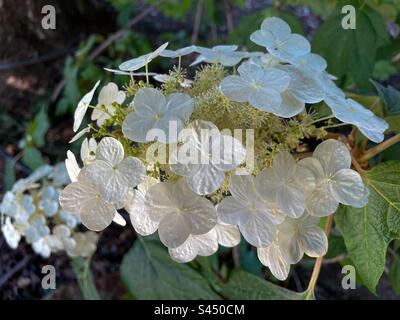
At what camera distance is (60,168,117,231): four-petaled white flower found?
1.26 ft

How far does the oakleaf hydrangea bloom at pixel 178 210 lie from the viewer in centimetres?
37

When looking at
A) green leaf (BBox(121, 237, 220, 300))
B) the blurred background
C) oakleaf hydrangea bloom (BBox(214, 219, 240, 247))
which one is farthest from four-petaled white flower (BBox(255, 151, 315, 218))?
green leaf (BBox(121, 237, 220, 300))

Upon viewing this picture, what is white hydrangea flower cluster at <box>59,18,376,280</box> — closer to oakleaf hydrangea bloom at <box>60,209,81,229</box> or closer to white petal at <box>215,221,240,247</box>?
white petal at <box>215,221,240,247</box>

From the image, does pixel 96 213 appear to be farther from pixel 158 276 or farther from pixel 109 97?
pixel 158 276

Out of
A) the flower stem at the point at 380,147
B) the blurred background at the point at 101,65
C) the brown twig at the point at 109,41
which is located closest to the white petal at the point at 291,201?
the flower stem at the point at 380,147

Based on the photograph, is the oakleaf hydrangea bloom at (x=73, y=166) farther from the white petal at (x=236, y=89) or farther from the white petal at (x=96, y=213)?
the white petal at (x=236, y=89)

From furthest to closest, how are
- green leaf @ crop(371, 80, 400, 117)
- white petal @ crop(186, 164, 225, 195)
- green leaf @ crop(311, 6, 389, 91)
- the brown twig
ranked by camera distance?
the brown twig → green leaf @ crop(311, 6, 389, 91) → green leaf @ crop(371, 80, 400, 117) → white petal @ crop(186, 164, 225, 195)

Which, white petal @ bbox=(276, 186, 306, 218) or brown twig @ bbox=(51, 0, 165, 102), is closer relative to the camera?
white petal @ bbox=(276, 186, 306, 218)

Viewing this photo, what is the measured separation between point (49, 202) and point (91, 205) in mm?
487

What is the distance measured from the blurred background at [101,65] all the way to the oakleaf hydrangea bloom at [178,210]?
403mm

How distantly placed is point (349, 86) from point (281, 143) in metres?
0.56

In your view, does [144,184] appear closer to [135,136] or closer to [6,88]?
[135,136]

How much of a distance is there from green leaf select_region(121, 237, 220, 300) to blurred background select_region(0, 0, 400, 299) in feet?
0.68

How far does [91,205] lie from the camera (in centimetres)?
39
